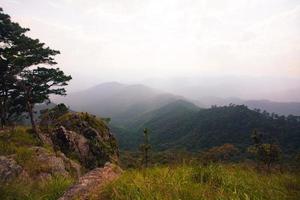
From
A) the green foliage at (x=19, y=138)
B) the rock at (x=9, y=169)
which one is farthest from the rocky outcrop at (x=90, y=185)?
the green foliage at (x=19, y=138)

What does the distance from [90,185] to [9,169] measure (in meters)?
6.83

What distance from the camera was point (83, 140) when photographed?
96.2ft

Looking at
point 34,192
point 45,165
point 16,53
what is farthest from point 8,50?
point 34,192

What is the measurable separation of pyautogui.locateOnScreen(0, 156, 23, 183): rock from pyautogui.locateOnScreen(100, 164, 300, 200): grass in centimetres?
673

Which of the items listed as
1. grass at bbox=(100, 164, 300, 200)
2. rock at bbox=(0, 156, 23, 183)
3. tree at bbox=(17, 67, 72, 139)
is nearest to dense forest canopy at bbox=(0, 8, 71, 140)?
tree at bbox=(17, 67, 72, 139)

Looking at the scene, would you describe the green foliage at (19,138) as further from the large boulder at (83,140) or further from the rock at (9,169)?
the rock at (9,169)

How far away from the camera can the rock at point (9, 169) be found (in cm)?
1053

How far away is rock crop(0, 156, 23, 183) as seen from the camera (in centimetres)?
1053

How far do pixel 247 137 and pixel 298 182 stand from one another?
7377 inches

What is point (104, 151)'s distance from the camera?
29719mm

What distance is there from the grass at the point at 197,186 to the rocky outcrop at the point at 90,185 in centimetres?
37

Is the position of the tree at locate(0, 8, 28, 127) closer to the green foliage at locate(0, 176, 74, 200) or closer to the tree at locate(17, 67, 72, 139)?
the tree at locate(17, 67, 72, 139)

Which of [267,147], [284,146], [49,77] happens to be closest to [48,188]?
[49,77]

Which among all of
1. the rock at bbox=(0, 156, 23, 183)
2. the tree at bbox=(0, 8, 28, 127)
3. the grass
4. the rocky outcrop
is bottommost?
the rock at bbox=(0, 156, 23, 183)
